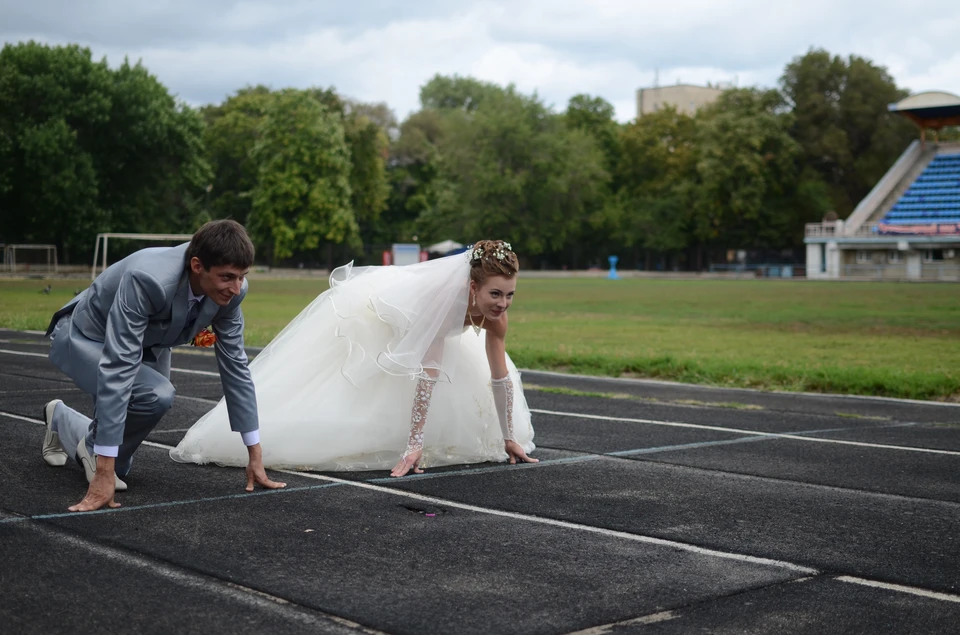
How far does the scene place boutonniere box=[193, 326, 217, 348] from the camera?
20.9 feet

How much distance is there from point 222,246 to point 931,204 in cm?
7742

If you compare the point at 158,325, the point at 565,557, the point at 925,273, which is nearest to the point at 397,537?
the point at 565,557

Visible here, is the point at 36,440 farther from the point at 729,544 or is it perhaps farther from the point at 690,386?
the point at 690,386

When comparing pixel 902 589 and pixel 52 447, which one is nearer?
pixel 902 589

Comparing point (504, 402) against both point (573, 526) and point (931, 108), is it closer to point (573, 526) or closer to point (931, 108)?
point (573, 526)

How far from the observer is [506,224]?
9056 centimetres

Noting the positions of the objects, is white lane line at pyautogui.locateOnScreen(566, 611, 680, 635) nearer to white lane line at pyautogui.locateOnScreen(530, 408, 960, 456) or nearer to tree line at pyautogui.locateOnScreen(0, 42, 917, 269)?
white lane line at pyautogui.locateOnScreen(530, 408, 960, 456)

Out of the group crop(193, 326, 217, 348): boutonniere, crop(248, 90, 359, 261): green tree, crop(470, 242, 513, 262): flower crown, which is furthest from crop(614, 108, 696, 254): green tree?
crop(193, 326, 217, 348): boutonniere

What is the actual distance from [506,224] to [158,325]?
85083 millimetres

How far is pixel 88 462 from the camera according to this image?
6.35m

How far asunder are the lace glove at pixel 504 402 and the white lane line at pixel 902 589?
324 cm

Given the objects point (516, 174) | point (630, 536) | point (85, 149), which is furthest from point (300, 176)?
point (630, 536)

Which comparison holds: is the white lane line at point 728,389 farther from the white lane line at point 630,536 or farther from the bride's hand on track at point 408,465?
the white lane line at point 630,536

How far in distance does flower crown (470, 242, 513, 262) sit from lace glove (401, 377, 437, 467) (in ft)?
3.05
